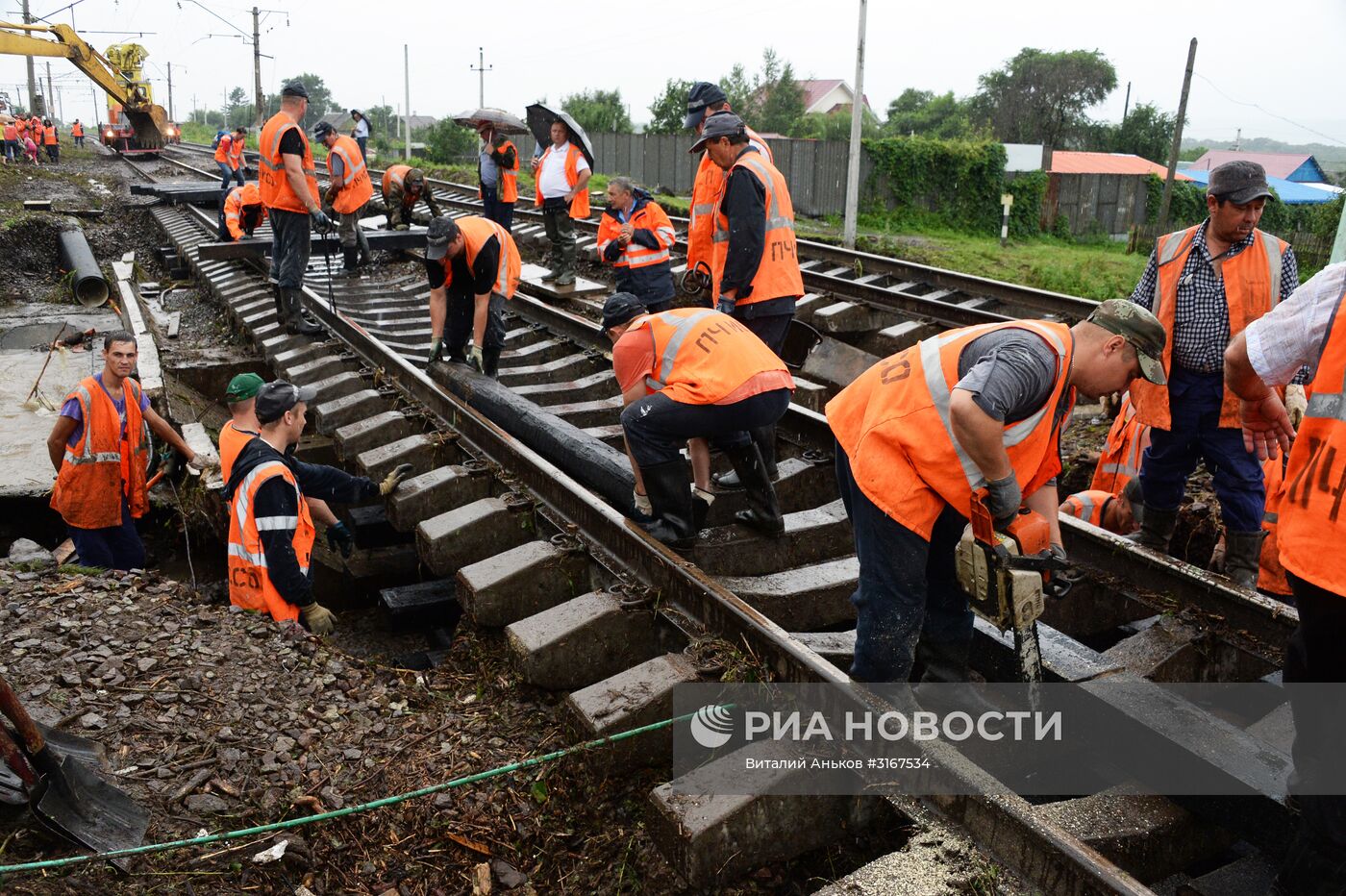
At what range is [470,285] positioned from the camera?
23.5 ft

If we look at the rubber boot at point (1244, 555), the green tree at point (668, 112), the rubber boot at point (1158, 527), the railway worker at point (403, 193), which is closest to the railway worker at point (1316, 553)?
the rubber boot at point (1244, 555)

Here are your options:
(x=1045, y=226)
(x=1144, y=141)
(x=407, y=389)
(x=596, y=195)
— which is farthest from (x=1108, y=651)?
(x=1144, y=141)

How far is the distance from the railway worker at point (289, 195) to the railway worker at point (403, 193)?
11.8 feet

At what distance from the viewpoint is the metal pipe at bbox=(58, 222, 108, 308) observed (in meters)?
12.7

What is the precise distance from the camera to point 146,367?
28.2ft

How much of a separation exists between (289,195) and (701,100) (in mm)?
3976

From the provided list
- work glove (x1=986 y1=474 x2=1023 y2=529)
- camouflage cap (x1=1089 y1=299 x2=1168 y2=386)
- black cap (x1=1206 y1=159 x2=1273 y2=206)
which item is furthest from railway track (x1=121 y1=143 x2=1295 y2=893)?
black cap (x1=1206 y1=159 x2=1273 y2=206)

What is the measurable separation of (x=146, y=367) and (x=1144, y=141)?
55.5 m

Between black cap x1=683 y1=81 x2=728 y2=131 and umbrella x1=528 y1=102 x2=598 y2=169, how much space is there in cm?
436

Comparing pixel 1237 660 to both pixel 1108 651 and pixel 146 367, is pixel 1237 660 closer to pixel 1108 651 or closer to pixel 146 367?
pixel 1108 651

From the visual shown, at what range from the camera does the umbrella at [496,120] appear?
→ 1097 centimetres

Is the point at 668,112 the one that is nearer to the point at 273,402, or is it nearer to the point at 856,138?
the point at 856,138

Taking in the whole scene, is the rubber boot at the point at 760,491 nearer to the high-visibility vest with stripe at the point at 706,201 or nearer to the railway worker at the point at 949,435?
the railway worker at the point at 949,435

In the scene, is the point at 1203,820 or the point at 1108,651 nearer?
the point at 1203,820
